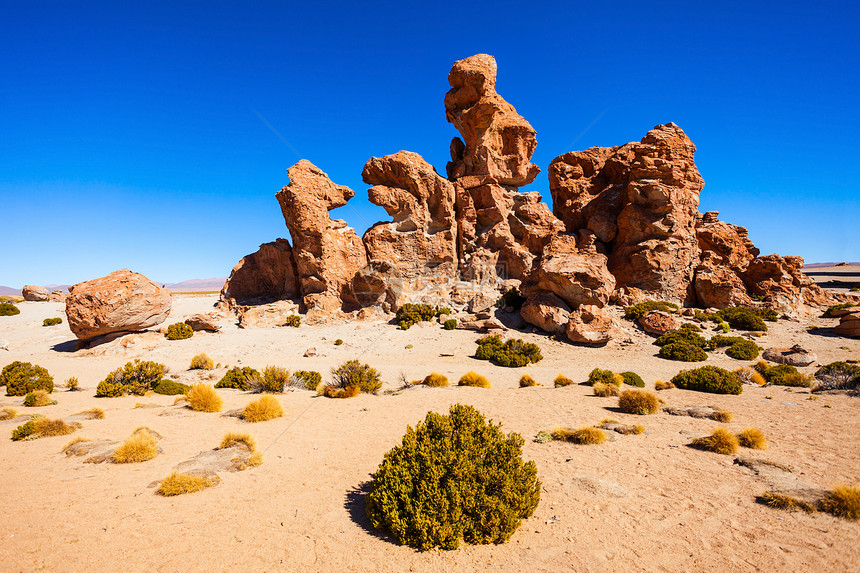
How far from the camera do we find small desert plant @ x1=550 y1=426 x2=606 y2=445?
24.4 ft

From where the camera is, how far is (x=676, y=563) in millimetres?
4035

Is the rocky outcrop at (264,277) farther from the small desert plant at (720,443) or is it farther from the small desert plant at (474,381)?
the small desert plant at (720,443)

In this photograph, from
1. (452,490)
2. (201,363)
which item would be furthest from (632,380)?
(201,363)

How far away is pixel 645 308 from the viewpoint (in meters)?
22.2

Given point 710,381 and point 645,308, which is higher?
point 645,308

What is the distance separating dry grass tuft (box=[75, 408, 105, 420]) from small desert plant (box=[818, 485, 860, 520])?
13462mm

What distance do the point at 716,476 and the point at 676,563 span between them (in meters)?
2.77

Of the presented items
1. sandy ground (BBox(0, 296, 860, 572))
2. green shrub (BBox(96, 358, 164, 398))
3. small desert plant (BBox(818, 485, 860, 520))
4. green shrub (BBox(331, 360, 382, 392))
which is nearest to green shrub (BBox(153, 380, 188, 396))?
green shrub (BBox(96, 358, 164, 398))

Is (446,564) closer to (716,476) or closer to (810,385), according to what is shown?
(716,476)

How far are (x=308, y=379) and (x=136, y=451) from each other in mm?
7067

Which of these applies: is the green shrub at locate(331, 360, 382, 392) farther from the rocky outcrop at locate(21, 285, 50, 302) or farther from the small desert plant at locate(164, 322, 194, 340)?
the rocky outcrop at locate(21, 285, 50, 302)

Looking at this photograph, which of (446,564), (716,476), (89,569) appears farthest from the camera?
(716,476)

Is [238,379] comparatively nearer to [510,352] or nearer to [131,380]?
[131,380]

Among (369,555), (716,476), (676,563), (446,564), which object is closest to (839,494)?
(716,476)
